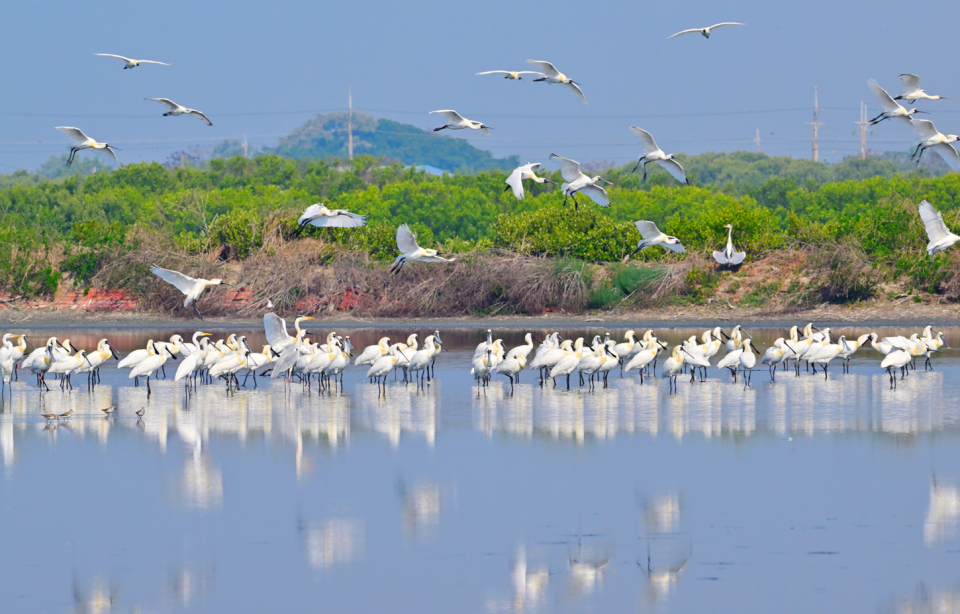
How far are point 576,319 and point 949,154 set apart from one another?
1760 centimetres

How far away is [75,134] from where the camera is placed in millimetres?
21656

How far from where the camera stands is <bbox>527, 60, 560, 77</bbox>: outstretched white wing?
20.7m

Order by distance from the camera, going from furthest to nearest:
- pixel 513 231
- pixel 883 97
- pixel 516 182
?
pixel 513 231 < pixel 516 182 < pixel 883 97

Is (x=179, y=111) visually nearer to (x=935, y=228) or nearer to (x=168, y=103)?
(x=168, y=103)

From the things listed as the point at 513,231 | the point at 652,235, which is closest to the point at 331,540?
the point at 652,235

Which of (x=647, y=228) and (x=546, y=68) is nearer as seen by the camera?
(x=546, y=68)

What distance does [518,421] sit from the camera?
17484 mm

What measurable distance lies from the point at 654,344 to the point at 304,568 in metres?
13.7

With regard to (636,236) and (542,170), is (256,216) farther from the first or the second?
(542,170)

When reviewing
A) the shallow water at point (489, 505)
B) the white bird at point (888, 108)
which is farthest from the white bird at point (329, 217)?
the white bird at point (888, 108)

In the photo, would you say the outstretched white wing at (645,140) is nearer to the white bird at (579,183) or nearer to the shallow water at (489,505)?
the white bird at (579,183)

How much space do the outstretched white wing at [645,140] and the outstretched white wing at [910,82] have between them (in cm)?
410

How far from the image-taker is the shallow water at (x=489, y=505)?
9414mm

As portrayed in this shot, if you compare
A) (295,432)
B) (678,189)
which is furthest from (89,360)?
(678,189)
